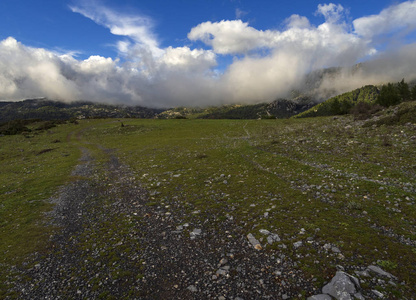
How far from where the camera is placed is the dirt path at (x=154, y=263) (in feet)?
22.3

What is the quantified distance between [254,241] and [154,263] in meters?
4.52

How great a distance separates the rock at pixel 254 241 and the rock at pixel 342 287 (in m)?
2.78

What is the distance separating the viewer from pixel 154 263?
819 cm

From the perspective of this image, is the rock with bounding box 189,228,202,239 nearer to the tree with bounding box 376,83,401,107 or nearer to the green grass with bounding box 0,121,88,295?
the green grass with bounding box 0,121,88,295

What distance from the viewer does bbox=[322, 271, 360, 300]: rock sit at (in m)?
5.85

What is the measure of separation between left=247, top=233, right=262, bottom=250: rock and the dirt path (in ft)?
0.61

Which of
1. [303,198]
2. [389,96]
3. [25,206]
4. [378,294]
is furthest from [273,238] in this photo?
[389,96]

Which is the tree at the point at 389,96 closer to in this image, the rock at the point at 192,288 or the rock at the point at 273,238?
the rock at the point at 273,238

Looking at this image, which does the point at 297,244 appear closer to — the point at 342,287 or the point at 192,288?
the point at 342,287

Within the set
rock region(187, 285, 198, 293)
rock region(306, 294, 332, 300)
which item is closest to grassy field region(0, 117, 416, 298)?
rock region(306, 294, 332, 300)

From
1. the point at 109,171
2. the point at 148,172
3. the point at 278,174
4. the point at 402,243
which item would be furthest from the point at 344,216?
the point at 109,171

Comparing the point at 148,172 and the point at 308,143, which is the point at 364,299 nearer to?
the point at 148,172

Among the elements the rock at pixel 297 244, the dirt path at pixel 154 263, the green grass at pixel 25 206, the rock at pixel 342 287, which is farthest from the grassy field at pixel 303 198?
the dirt path at pixel 154 263

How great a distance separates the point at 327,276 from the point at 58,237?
13154 millimetres
